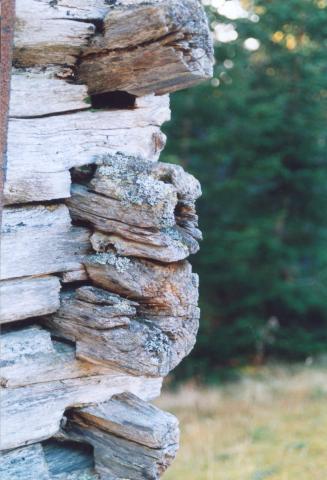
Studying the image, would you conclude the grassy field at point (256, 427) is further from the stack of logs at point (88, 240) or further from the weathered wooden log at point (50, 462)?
the stack of logs at point (88, 240)

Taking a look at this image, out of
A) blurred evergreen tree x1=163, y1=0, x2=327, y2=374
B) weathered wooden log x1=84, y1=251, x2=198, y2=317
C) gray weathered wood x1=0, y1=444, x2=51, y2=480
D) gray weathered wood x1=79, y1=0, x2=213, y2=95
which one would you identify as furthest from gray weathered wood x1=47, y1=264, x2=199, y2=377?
blurred evergreen tree x1=163, y1=0, x2=327, y2=374

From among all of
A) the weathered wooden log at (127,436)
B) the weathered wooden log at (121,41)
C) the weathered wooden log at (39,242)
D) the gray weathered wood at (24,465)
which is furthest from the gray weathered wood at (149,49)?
the gray weathered wood at (24,465)

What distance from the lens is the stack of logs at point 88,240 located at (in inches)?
104

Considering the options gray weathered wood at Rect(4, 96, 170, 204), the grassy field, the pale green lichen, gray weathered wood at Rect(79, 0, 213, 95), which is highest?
gray weathered wood at Rect(79, 0, 213, 95)

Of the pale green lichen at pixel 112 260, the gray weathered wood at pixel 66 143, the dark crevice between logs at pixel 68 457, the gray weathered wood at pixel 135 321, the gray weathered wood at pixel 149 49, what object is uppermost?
the gray weathered wood at pixel 149 49

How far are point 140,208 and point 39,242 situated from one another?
418 mm

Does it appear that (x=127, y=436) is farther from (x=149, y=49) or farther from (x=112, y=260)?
(x=149, y=49)

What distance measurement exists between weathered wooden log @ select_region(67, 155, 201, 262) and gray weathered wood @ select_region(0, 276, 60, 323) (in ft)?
0.83

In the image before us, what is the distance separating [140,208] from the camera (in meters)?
2.68

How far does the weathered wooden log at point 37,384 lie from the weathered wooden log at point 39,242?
0.27m

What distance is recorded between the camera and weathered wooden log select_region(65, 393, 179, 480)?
287 cm

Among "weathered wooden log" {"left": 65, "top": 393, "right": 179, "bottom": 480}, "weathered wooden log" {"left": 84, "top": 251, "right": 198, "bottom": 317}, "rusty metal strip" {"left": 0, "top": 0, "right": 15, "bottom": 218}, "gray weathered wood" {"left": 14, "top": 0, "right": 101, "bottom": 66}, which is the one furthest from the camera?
"weathered wooden log" {"left": 65, "top": 393, "right": 179, "bottom": 480}

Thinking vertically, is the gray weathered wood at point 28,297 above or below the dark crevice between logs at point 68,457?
above

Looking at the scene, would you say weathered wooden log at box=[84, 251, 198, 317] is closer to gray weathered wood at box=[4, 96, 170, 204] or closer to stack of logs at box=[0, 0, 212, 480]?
stack of logs at box=[0, 0, 212, 480]
